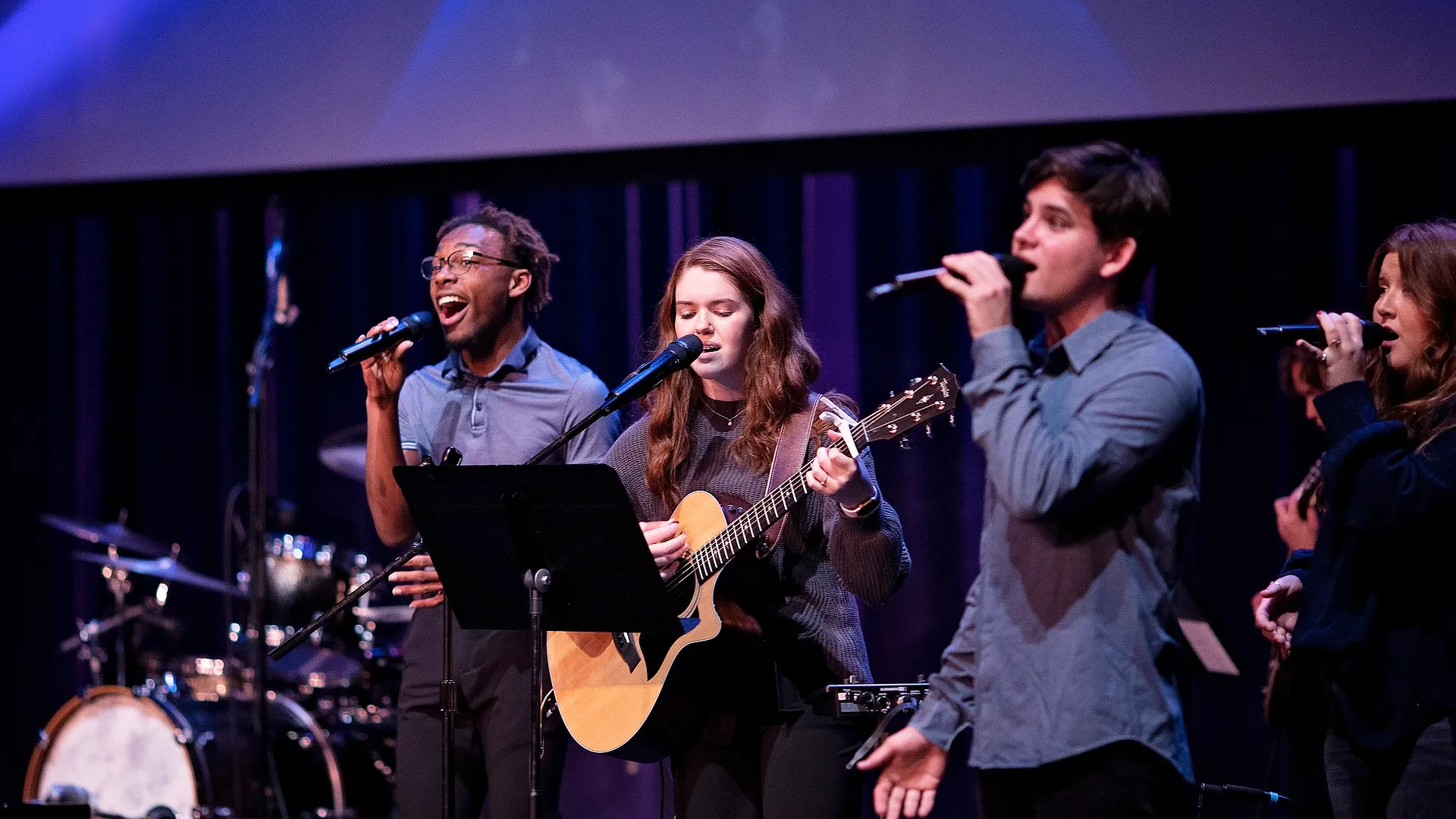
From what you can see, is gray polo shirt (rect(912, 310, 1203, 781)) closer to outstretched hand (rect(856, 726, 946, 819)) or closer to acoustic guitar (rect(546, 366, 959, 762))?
outstretched hand (rect(856, 726, 946, 819))

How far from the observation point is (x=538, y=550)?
2713 mm

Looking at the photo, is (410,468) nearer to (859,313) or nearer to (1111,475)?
(1111,475)

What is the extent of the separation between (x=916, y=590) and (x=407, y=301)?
8.44 feet

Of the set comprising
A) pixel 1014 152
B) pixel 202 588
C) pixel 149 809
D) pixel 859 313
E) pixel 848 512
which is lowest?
pixel 149 809

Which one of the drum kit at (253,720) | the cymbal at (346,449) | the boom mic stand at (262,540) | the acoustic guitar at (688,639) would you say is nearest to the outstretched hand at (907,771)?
the acoustic guitar at (688,639)

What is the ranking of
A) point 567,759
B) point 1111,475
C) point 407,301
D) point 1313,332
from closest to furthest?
1. point 1111,475
2. point 1313,332
3. point 567,759
4. point 407,301

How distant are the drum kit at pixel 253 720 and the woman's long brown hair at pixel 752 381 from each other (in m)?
2.47

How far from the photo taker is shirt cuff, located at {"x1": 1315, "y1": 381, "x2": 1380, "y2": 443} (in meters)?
2.45

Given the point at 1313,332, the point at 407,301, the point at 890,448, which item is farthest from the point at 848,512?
the point at 407,301

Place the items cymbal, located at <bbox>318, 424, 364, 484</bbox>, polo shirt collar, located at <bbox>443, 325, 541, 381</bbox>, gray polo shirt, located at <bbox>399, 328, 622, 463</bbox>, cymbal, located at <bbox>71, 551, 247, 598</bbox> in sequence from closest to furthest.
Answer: gray polo shirt, located at <bbox>399, 328, 622, 463</bbox> → polo shirt collar, located at <bbox>443, 325, 541, 381</bbox> → cymbal, located at <bbox>318, 424, 364, 484</bbox> → cymbal, located at <bbox>71, 551, 247, 598</bbox>

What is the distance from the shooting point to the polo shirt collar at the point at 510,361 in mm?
3547

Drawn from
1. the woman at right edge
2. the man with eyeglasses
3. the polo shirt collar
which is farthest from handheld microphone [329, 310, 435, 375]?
the woman at right edge

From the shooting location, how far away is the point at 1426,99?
4.39 metres

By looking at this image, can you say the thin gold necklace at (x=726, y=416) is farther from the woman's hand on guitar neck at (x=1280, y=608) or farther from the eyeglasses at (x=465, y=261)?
the woman's hand on guitar neck at (x=1280, y=608)
